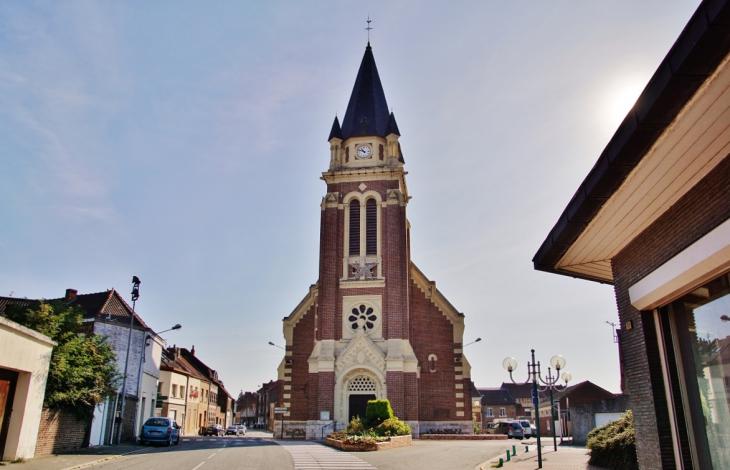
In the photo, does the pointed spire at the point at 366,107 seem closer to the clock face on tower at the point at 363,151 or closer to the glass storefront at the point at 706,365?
the clock face on tower at the point at 363,151

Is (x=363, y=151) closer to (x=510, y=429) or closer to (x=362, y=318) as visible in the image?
(x=362, y=318)

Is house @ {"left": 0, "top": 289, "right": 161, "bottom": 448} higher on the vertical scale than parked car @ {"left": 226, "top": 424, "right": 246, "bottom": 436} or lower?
higher

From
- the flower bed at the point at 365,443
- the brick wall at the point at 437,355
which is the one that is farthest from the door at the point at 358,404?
the flower bed at the point at 365,443

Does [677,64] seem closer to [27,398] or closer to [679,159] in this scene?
[679,159]

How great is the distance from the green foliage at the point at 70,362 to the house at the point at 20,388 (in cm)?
154

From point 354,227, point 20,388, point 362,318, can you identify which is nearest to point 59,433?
point 20,388

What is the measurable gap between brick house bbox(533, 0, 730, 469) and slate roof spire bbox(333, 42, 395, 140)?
1306 inches

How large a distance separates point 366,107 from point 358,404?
72.4ft

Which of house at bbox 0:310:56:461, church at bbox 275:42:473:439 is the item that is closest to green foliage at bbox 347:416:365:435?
church at bbox 275:42:473:439

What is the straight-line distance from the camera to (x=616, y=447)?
16.9m

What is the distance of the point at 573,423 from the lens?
110 feet

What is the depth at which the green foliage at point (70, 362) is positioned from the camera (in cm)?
2042

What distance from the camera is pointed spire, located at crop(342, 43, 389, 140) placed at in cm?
4284

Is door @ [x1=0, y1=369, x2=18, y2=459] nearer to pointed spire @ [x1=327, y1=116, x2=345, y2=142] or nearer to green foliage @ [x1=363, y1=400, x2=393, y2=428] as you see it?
green foliage @ [x1=363, y1=400, x2=393, y2=428]
